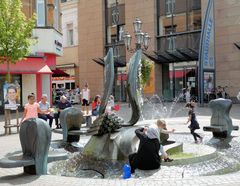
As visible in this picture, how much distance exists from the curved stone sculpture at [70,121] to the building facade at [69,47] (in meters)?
35.6

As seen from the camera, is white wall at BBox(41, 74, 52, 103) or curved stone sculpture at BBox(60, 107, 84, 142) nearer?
curved stone sculpture at BBox(60, 107, 84, 142)

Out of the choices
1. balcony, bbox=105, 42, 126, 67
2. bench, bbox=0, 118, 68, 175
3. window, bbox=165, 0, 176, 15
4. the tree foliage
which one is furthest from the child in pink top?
balcony, bbox=105, 42, 126, 67

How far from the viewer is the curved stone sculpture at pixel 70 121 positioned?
1349 cm

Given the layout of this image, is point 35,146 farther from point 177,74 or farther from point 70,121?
point 177,74

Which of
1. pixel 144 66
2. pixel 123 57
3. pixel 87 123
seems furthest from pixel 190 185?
pixel 123 57

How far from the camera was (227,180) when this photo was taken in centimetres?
659

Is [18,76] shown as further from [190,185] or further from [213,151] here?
[190,185]

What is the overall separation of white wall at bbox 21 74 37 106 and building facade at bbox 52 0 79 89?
20698 mm

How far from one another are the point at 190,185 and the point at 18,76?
Answer: 23.3 metres

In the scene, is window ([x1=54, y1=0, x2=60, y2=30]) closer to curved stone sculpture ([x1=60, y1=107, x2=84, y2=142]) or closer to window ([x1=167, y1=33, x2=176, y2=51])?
window ([x1=167, y1=33, x2=176, y2=51])

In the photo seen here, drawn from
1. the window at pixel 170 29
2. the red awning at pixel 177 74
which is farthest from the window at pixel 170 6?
the red awning at pixel 177 74

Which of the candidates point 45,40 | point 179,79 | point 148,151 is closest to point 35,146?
point 148,151

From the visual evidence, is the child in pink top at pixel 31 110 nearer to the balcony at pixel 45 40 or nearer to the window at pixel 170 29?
the balcony at pixel 45 40

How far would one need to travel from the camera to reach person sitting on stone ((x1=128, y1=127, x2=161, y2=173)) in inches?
313
